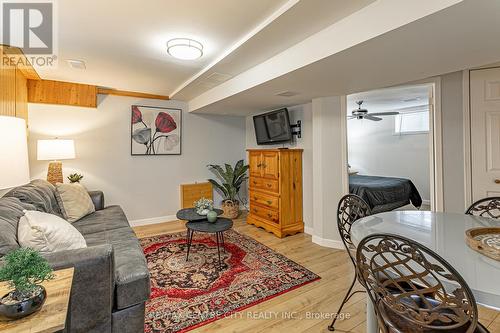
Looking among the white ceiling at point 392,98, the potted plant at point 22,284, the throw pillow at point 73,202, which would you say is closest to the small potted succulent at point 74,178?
the throw pillow at point 73,202

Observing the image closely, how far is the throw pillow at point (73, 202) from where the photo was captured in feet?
9.15

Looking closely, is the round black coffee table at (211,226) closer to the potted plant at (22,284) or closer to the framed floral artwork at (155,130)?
the potted plant at (22,284)

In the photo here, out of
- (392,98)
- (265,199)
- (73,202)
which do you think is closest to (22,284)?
(73,202)

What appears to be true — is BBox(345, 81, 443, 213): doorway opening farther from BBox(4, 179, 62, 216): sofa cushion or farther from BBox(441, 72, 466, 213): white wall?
BBox(4, 179, 62, 216): sofa cushion

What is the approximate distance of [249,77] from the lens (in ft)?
9.68

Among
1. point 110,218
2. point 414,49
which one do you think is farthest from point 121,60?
point 414,49

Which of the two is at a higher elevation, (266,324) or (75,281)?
(75,281)

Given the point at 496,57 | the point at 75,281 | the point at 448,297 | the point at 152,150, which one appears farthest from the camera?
the point at 152,150

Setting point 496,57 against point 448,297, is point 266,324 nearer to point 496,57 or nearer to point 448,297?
point 448,297

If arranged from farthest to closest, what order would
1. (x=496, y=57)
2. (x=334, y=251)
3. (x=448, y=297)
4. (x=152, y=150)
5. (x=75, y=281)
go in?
1. (x=152, y=150)
2. (x=334, y=251)
3. (x=496, y=57)
4. (x=75, y=281)
5. (x=448, y=297)

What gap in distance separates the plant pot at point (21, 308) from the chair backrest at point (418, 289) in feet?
4.37

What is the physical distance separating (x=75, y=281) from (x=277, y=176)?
2864mm

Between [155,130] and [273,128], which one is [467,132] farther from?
[155,130]

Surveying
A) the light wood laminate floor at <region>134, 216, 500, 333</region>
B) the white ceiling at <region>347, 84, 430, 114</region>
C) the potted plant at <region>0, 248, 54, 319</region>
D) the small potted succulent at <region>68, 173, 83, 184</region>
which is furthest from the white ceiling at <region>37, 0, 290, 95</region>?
the white ceiling at <region>347, 84, 430, 114</region>
